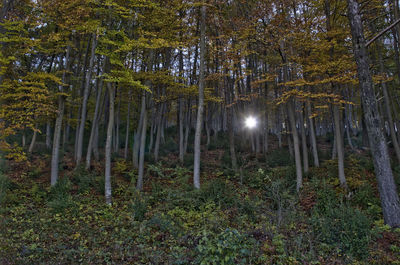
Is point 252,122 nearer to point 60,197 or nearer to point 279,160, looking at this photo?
point 279,160

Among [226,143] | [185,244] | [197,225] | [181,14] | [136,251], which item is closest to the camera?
[136,251]

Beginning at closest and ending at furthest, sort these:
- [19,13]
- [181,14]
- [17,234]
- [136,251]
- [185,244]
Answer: [136,251]
[185,244]
[17,234]
[19,13]
[181,14]

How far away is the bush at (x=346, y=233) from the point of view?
190 inches

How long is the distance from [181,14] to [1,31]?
7.97 meters

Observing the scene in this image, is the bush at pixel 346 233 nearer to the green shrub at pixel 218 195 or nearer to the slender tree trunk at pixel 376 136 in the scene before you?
the slender tree trunk at pixel 376 136

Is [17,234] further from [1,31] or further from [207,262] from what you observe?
[1,31]

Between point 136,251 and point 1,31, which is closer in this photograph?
point 136,251

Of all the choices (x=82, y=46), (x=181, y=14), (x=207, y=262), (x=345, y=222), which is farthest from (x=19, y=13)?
(x=345, y=222)

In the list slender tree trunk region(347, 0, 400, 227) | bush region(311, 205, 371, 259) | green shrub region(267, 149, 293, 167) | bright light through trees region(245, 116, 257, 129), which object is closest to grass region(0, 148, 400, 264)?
bush region(311, 205, 371, 259)

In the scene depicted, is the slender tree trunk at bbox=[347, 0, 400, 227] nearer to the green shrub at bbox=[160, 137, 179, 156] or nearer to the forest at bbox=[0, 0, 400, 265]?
the forest at bbox=[0, 0, 400, 265]

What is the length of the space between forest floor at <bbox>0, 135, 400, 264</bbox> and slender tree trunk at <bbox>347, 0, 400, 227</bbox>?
61 cm

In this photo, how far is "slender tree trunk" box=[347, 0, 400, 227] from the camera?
264 inches

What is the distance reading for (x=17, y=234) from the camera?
6020 mm

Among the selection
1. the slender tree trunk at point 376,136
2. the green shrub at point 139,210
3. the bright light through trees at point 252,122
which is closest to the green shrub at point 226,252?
the green shrub at point 139,210
